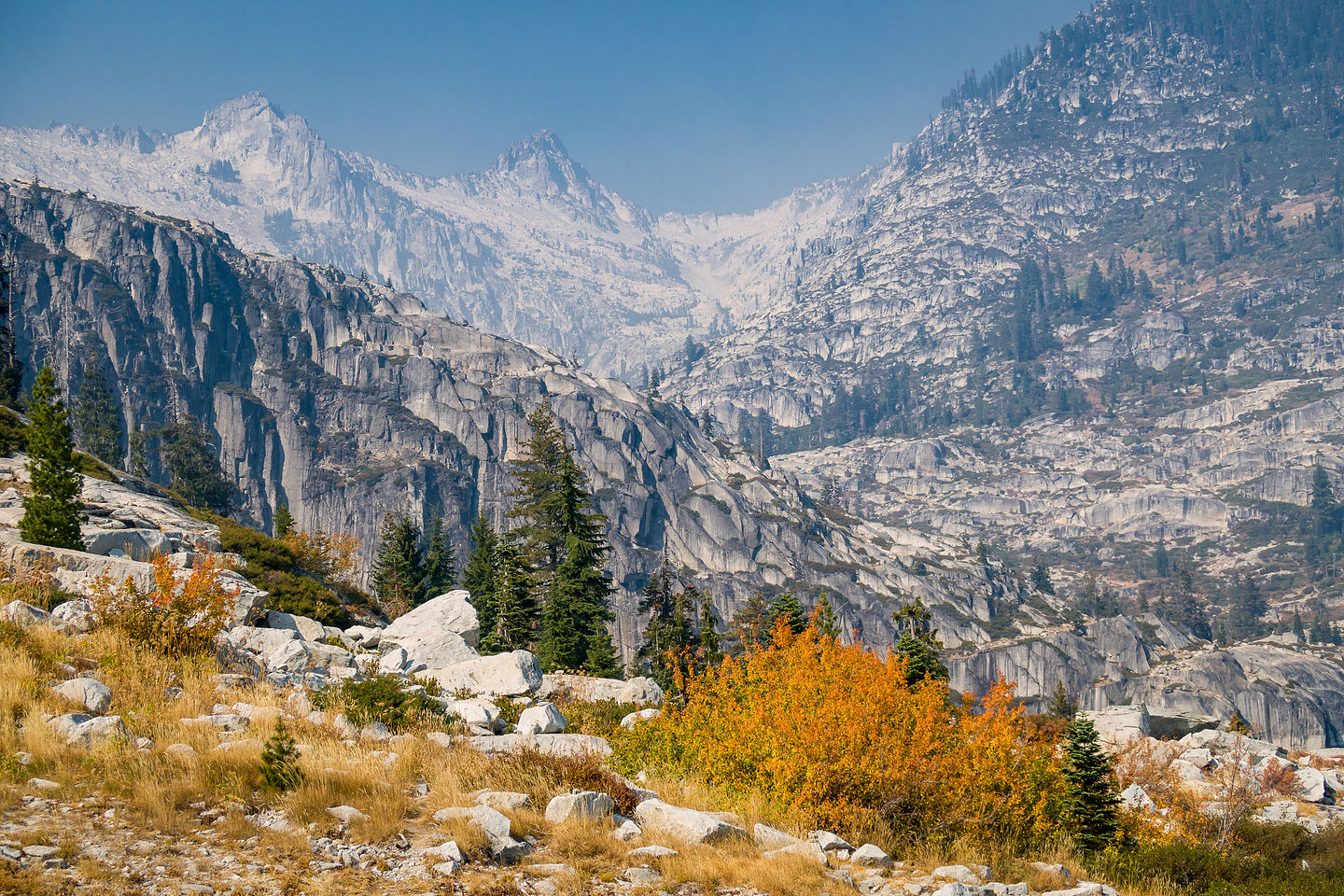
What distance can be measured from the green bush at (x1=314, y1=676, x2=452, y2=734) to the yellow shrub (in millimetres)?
3146

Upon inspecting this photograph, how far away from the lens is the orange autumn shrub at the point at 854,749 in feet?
41.4

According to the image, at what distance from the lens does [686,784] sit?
12672 millimetres

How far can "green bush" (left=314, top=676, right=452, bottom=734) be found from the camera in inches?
497

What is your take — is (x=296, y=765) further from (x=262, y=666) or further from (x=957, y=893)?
(x=957, y=893)

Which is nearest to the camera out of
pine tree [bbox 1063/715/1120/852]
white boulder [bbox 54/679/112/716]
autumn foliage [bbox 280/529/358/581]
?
white boulder [bbox 54/679/112/716]

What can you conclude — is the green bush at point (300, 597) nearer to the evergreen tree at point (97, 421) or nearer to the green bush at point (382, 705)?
the green bush at point (382, 705)

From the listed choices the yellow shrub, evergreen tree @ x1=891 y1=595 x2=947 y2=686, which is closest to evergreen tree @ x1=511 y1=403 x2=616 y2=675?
evergreen tree @ x1=891 y1=595 x2=947 y2=686

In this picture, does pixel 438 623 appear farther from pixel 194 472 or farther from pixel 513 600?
pixel 194 472

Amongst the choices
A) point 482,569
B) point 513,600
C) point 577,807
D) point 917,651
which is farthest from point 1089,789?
point 482,569

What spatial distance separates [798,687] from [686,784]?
2773 mm

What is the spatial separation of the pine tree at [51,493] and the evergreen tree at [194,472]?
70.9 meters

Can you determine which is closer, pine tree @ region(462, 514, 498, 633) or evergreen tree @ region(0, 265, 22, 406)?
pine tree @ region(462, 514, 498, 633)

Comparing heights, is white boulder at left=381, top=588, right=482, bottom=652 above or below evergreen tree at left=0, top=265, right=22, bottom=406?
below

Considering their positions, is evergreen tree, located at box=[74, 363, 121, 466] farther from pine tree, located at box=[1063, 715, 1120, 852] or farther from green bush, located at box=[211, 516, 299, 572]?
pine tree, located at box=[1063, 715, 1120, 852]
